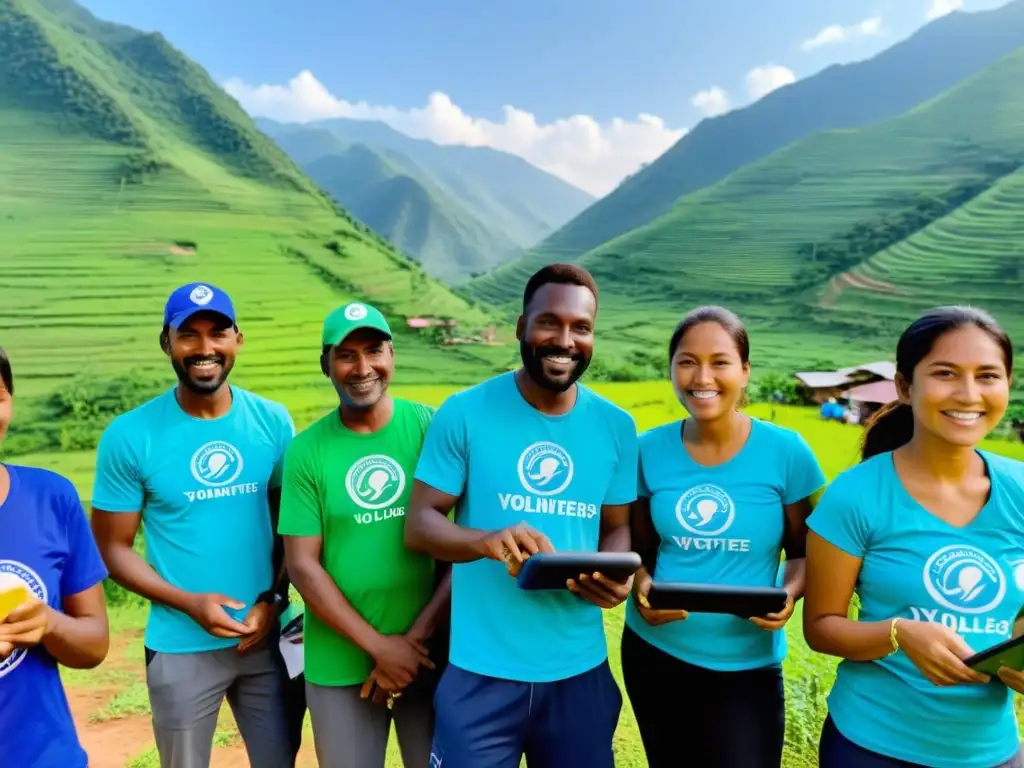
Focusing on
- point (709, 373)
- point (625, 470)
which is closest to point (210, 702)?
point (625, 470)

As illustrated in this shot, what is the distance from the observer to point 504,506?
2.16m

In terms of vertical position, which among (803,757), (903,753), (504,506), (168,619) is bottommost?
(803,757)

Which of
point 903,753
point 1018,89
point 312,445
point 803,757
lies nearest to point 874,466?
point 903,753

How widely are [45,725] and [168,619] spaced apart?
0.89 metres

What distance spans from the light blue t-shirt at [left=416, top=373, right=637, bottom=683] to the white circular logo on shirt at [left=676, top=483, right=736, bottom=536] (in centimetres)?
25

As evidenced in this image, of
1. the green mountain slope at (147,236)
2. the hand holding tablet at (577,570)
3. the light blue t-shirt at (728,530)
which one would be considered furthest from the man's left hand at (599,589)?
the green mountain slope at (147,236)

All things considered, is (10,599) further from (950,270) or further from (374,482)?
(950,270)

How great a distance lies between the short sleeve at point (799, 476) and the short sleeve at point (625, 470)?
54cm

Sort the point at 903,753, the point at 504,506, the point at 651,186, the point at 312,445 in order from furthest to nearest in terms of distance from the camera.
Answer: the point at 651,186 → the point at 312,445 → the point at 504,506 → the point at 903,753

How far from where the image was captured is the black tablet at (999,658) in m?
1.51

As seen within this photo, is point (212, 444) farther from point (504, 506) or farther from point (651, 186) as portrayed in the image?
point (651, 186)

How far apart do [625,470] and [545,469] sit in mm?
300

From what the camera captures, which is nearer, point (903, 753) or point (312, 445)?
point (903, 753)

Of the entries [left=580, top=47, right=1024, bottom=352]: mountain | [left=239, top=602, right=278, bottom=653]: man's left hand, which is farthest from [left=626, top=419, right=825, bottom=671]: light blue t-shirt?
[left=580, top=47, right=1024, bottom=352]: mountain
